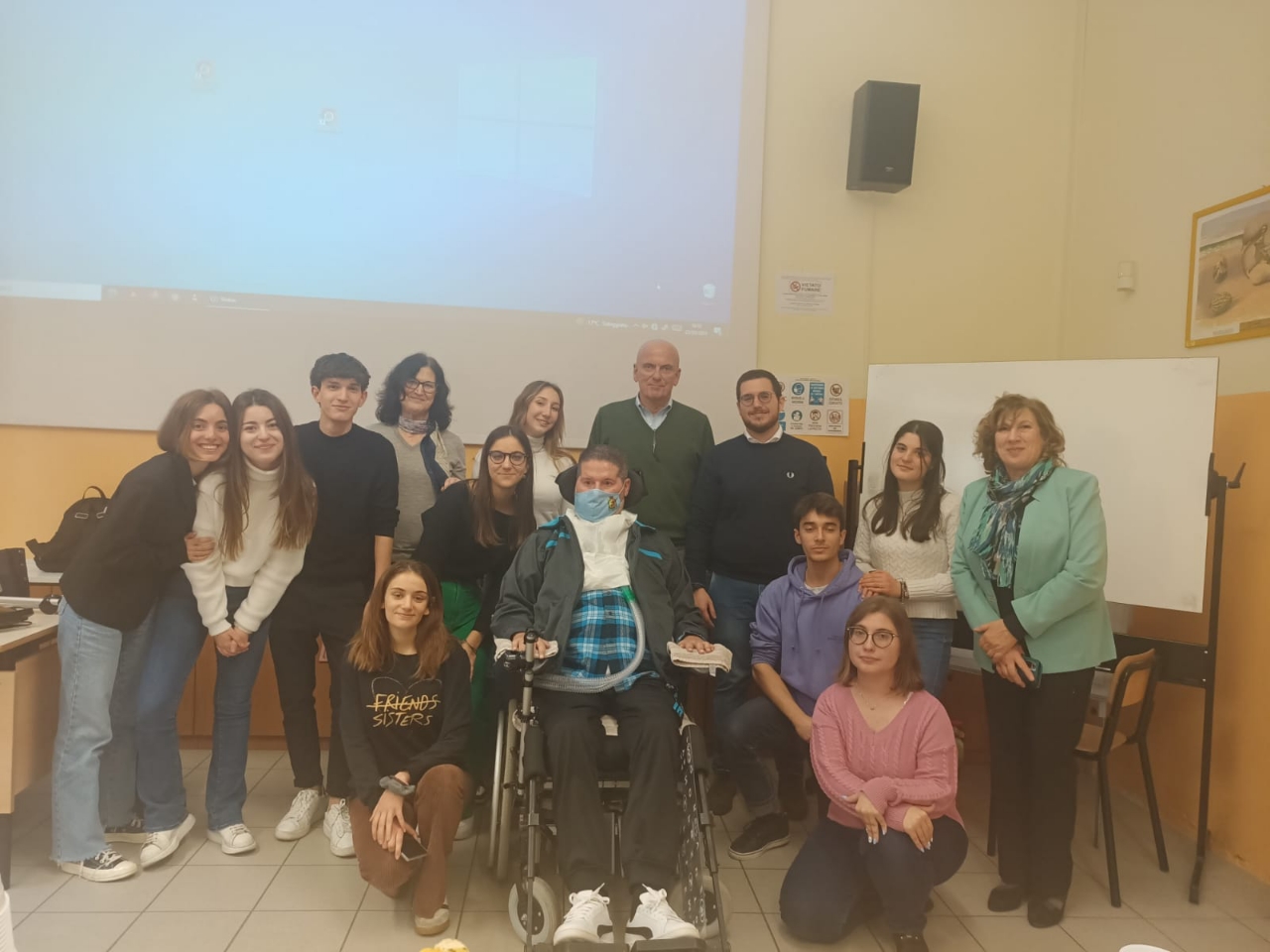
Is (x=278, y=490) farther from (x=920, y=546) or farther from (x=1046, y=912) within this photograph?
(x=1046, y=912)

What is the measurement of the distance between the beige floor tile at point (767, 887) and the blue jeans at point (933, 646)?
2.57 feet

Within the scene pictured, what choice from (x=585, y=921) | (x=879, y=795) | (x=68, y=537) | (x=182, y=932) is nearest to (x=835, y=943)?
(x=879, y=795)

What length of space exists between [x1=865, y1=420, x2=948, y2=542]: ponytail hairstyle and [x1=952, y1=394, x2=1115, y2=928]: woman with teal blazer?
242 mm

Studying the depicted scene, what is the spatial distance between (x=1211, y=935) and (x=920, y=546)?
135 cm

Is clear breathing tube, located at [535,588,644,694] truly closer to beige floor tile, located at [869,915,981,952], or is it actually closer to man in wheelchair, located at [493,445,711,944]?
man in wheelchair, located at [493,445,711,944]

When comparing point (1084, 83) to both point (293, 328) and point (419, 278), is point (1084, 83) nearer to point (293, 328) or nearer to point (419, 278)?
point (419, 278)

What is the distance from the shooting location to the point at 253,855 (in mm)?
2740

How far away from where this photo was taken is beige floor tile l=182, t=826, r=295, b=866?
2.68 m

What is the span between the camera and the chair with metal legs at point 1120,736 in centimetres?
262

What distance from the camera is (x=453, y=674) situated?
255 cm

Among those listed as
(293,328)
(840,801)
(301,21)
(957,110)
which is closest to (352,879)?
(840,801)

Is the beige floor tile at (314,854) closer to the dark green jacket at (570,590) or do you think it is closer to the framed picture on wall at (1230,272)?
the dark green jacket at (570,590)

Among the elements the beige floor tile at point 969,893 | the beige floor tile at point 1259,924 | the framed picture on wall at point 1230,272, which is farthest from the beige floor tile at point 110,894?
the framed picture on wall at point 1230,272

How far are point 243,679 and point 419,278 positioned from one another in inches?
70.9
